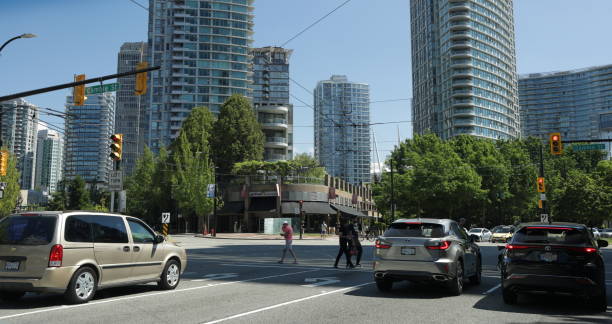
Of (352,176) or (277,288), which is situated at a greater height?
(352,176)

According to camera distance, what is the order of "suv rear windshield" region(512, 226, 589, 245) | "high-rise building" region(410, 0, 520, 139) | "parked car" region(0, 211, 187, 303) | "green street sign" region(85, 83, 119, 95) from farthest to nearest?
"high-rise building" region(410, 0, 520, 139), "green street sign" region(85, 83, 119, 95), "suv rear windshield" region(512, 226, 589, 245), "parked car" region(0, 211, 187, 303)

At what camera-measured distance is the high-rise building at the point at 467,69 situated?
349ft

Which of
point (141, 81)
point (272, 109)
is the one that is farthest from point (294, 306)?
point (272, 109)

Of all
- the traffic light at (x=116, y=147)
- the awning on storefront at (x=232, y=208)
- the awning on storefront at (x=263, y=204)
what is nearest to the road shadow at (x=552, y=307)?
the traffic light at (x=116, y=147)

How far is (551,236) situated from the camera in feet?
31.8

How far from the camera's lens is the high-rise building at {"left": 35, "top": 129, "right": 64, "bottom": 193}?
11006cm

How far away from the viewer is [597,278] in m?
8.76

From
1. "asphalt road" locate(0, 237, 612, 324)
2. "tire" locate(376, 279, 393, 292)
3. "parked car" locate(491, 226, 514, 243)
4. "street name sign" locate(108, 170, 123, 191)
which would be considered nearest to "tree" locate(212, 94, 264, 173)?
"parked car" locate(491, 226, 514, 243)

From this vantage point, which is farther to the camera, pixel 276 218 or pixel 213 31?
pixel 213 31

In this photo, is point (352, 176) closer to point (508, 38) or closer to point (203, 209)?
point (508, 38)

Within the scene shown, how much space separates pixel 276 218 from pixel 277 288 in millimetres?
46135

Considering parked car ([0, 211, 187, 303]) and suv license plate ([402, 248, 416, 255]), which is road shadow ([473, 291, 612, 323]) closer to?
suv license plate ([402, 248, 416, 255])

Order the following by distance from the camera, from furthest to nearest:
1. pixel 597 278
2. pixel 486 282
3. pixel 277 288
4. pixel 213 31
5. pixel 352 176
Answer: pixel 352 176
pixel 213 31
pixel 486 282
pixel 277 288
pixel 597 278

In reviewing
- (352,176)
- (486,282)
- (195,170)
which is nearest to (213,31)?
(352,176)
